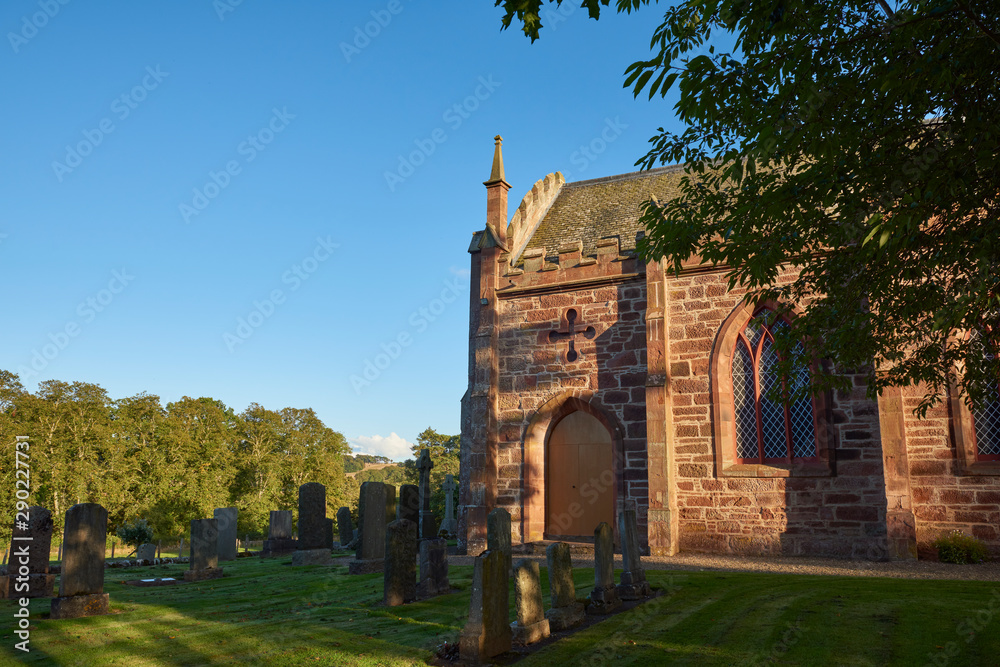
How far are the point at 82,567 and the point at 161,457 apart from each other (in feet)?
92.5

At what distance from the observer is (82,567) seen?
376 inches

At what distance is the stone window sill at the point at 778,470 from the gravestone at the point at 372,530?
7.82m

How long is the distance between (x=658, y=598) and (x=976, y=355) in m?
5.19

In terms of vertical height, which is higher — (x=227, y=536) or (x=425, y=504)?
(x=425, y=504)

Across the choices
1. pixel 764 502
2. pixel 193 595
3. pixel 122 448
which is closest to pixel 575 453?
pixel 764 502

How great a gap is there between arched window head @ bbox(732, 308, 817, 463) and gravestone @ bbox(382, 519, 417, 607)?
28.1ft

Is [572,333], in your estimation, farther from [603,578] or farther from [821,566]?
[603,578]

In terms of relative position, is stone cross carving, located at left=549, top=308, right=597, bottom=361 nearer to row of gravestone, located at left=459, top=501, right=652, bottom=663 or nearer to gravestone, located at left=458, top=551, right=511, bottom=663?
Answer: row of gravestone, located at left=459, top=501, right=652, bottom=663

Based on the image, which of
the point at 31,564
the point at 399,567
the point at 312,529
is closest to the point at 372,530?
the point at 312,529

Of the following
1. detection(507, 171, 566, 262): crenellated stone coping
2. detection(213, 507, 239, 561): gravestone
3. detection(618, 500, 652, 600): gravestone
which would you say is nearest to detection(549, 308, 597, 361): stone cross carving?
detection(507, 171, 566, 262): crenellated stone coping

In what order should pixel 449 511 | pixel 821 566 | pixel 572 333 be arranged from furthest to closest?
pixel 449 511
pixel 572 333
pixel 821 566

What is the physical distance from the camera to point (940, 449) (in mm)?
13148

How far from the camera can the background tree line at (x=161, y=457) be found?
29828 millimetres

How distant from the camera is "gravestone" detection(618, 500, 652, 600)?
9438 mm
